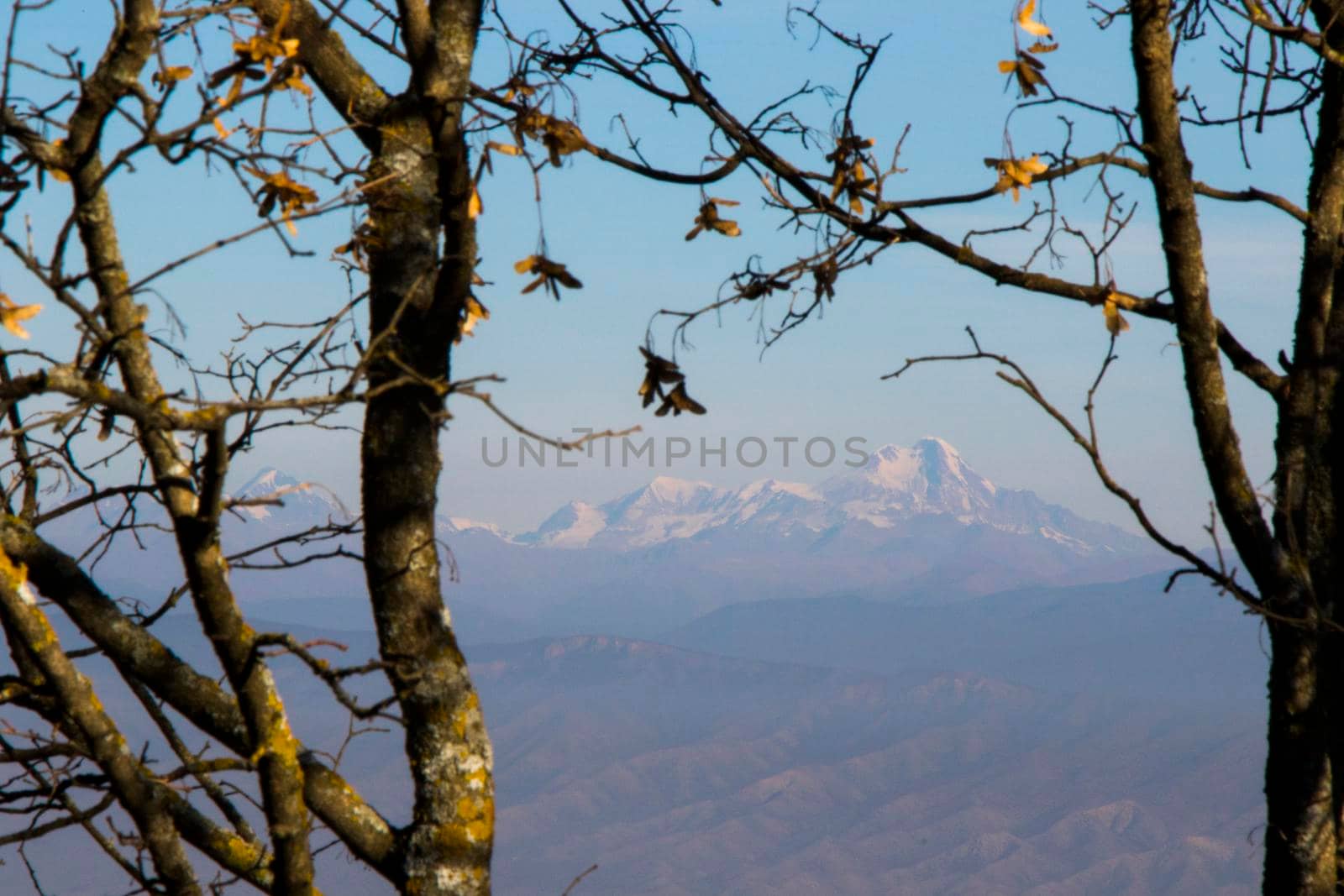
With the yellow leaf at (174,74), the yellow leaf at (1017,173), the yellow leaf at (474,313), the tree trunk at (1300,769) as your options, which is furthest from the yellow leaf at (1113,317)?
the yellow leaf at (174,74)

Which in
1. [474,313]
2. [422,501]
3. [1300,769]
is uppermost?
[474,313]

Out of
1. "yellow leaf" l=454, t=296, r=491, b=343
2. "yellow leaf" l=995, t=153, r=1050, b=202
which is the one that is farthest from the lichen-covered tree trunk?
"yellow leaf" l=995, t=153, r=1050, b=202

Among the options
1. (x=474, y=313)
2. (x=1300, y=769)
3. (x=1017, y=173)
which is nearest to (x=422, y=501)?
(x=474, y=313)

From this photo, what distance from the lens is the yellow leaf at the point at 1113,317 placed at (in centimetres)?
375

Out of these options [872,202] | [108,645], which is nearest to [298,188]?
[108,645]

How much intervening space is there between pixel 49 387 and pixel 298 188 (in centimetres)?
111

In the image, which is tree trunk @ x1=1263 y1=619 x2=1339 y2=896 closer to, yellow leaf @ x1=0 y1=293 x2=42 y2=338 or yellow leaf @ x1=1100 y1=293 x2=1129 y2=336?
yellow leaf @ x1=1100 y1=293 x2=1129 y2=336

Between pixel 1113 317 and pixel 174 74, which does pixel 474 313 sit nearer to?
pixel 174 74

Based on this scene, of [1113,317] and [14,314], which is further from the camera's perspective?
[1113,317]

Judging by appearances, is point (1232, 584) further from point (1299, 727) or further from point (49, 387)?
point (49, 387)

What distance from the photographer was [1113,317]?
148 inches

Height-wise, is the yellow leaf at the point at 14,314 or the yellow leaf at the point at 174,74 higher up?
the yellow leaf at the point at 174,74

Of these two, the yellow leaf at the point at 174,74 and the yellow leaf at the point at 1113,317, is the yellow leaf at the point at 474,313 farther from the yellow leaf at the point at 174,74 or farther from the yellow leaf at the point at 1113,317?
Answer: the yellow leaf at the point at 1113,317

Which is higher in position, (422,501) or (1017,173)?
(1017,173)
